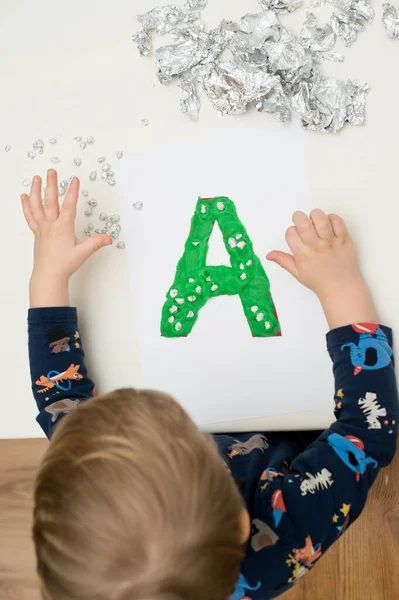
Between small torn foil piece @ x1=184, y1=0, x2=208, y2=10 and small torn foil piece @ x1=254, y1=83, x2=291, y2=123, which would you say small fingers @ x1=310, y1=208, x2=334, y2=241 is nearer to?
small torn foil piece @ x1=254, y1=83, x2=291, y2=123

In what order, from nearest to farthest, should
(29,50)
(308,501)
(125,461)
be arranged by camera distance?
(125,461), (308,501), (29,50)

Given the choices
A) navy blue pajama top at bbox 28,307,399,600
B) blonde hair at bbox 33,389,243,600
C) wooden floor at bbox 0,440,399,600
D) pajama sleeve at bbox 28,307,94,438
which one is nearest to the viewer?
blonde hair at bbox 33,389,243,600

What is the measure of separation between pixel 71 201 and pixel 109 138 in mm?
97

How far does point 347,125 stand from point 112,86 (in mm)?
305

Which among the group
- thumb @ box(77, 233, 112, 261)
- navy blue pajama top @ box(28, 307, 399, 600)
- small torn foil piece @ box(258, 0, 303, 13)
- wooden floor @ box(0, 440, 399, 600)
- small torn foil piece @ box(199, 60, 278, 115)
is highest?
small torn foil piece @ box(258, 0, 303, 13)

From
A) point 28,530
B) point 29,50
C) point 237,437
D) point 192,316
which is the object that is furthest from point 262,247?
point 28,530

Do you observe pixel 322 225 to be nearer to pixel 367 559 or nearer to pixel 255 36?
pixel 255 36

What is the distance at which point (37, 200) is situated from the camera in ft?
2.36

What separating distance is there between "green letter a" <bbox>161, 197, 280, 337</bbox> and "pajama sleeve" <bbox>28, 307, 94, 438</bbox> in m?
0.11

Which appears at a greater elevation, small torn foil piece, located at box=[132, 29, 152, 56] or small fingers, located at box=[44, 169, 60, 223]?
small torn foil piece, located at box=[132, 29, 152, 56]

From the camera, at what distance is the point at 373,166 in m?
0.63

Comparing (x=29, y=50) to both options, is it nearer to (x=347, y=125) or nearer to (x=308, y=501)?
(x=347, y=125)

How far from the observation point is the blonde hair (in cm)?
40

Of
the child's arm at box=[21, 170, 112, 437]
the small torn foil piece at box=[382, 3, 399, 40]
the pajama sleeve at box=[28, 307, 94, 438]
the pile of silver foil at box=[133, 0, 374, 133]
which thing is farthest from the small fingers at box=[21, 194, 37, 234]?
the small torn foil piece at box=[382, 3, 399, 40]
